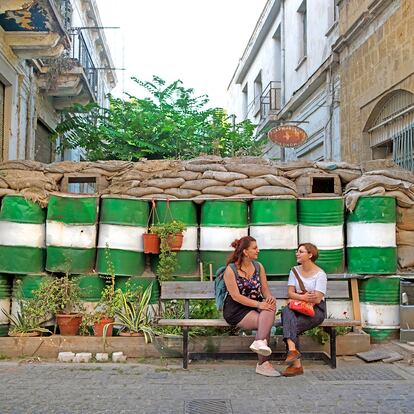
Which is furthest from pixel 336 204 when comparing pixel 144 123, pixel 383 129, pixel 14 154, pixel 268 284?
pixel 144 123

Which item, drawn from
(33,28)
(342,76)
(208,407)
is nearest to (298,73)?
(342,76)

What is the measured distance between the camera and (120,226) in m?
6.82

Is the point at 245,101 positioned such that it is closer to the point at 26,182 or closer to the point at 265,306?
the point at 26,182

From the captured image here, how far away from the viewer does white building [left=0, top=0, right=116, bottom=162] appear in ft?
31.1

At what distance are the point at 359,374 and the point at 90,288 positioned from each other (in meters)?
3.10

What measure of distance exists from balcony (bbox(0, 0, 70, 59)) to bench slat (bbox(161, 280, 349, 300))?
5.01 meters

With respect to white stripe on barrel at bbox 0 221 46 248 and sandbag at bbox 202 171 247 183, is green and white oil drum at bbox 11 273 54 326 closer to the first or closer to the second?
white stripe on barrel at bbox 0 221 46 248

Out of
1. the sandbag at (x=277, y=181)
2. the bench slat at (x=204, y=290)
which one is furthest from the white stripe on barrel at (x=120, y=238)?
the sandbag at (x=277, y=181)

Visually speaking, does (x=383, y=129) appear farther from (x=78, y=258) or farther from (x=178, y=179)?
(x=78, y=258)

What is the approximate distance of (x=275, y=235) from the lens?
22.6ft

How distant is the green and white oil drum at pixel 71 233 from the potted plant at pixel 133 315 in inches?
25.4

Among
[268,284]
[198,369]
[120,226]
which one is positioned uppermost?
[120,226]

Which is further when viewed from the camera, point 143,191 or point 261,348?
point 143,191

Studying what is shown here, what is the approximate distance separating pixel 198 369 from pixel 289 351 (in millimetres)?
942
